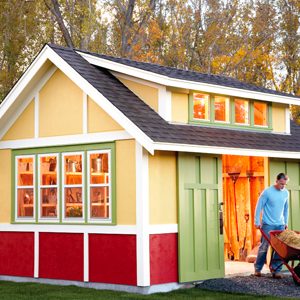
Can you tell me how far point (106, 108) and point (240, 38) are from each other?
66.5 ft

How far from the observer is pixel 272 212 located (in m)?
14.9

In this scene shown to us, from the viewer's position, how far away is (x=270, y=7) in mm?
34469

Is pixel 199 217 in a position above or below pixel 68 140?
below

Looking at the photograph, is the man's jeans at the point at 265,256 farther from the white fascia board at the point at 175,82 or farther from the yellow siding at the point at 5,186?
the yellow siding at the point at 5,186

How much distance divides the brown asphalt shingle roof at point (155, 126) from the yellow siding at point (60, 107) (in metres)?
0.46

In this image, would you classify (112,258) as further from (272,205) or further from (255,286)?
(272,205)

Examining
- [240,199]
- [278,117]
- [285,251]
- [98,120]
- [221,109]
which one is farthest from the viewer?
[240,199]

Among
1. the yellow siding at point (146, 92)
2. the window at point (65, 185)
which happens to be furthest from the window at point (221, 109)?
the window at point (65, 185)

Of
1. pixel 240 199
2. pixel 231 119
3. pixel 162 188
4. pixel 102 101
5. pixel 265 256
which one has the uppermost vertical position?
pixel 102 101

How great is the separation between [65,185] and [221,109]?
11.3ft

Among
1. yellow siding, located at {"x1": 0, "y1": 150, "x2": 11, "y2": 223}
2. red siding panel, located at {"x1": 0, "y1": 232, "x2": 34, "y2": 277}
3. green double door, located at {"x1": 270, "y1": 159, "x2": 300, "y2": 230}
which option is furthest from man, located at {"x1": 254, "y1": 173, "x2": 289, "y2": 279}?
yellow siding, located at {"x1": 0, "y1": 150, "x2": 11, "y2": 223}

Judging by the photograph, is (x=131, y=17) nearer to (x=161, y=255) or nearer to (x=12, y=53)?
(x=12, y=53)

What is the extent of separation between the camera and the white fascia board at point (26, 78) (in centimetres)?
1545

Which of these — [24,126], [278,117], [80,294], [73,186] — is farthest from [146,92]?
[80,294]
